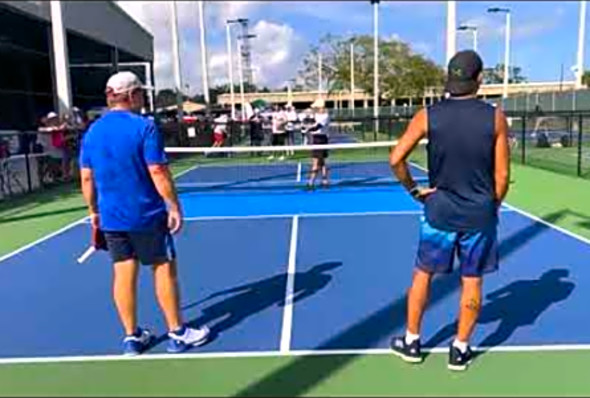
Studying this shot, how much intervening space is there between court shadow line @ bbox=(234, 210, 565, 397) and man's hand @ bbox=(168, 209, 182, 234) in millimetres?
1198

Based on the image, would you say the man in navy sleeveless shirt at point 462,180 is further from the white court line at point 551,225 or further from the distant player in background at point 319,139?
the distant player in background at point 319,139

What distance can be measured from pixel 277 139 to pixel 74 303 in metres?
21.7

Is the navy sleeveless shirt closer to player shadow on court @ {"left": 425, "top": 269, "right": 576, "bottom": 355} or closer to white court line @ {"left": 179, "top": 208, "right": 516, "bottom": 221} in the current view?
player shadow on court @ {"left": 425, "top": 269, "right": 576, "bottom": 355}

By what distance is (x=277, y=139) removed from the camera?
→ 28.7m

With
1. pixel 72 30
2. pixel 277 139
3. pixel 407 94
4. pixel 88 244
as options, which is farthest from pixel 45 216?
pixel 407 94

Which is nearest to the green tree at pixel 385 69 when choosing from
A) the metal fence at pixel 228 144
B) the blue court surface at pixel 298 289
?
the metal fence at pixel 228 144

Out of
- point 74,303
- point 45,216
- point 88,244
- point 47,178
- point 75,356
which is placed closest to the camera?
point 75,356

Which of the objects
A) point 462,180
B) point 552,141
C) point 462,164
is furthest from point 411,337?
point 552,141

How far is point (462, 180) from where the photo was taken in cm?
500

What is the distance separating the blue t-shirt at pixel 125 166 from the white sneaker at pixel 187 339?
0.89m

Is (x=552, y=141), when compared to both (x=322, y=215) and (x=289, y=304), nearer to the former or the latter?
(x=322, y=215)

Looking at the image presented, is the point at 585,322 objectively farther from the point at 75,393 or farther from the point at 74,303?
the point at 74,303

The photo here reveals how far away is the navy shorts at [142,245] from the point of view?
545 cm

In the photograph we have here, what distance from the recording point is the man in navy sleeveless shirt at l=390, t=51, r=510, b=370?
16.1ft
